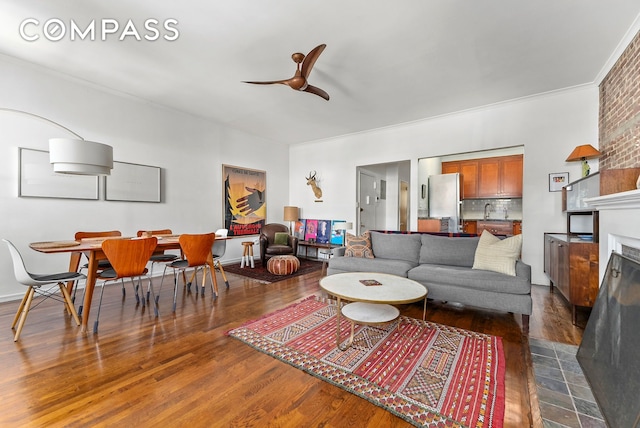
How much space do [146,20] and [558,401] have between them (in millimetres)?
4364

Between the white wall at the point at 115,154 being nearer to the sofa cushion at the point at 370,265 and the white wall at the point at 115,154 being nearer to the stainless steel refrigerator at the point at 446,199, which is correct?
the sofa cushion at the point at 370,265

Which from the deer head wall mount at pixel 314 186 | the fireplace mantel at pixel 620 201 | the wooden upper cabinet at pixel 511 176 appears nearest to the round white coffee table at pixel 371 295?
the fireplace mantel at pixel 620 201

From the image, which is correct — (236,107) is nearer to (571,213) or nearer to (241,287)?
(241,287)

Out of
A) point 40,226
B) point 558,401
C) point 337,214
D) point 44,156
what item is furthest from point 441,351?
point 44,156

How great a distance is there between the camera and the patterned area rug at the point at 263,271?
4480 millimetres

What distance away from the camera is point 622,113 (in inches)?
117

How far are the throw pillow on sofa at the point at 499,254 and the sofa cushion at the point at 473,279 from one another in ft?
0.32

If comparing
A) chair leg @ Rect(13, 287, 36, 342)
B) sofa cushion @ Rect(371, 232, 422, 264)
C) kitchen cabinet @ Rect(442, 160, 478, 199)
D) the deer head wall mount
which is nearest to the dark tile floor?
sofa cushion @ Rect(371, 232, 422, 264)

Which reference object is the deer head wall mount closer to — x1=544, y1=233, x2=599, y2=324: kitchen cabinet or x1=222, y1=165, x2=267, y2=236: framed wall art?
x1=222, y1=165, x2=267, y2=236: framed wall art

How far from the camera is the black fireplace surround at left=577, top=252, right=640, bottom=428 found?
1376 mm

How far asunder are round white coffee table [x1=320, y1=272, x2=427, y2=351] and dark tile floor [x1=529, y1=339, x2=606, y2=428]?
0.90m

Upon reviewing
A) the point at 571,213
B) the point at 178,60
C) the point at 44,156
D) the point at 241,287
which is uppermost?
the point at 178,60

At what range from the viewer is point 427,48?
2943mm

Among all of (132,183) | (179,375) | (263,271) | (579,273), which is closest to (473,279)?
(579,273)
